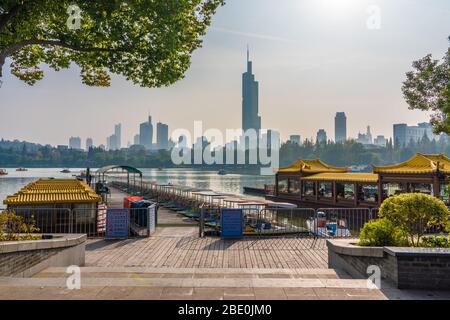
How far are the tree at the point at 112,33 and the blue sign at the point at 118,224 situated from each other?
5922 mm

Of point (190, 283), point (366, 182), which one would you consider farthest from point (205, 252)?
point (366, 182)

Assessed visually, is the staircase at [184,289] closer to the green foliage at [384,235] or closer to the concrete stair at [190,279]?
the concrete stair at [190,279]

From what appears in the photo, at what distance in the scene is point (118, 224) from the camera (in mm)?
14352

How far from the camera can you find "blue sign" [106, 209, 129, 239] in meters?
14.3

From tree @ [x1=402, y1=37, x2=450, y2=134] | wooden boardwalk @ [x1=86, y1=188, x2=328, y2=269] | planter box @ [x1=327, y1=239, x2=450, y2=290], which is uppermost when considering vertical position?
tree @ [x1=402, y1=37, x2=450, y2=134]

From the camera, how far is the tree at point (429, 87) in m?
12.4

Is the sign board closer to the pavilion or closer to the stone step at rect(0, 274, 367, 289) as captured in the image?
the stone step at rect(0, 274, 367, 289)

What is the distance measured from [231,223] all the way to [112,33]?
851cm

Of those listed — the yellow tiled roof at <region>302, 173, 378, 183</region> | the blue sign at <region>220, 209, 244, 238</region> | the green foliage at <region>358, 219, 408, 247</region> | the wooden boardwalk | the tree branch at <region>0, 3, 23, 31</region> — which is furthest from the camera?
the yellow tiled roof at <region>302, 173, 378, 183</region>

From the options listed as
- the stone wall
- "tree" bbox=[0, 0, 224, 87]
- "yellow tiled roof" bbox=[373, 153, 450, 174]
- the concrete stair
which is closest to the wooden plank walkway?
the stone wall

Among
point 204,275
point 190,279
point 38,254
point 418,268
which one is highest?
point 418,268

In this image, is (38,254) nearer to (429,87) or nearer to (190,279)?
(190,279)

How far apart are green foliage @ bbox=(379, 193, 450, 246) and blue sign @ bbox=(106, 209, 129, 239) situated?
10.1 metres
